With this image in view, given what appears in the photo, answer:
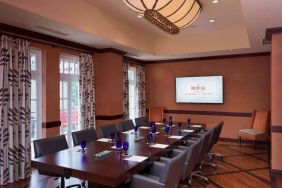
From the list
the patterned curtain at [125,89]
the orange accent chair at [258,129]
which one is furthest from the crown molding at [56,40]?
the orange accent chair at [258,129]

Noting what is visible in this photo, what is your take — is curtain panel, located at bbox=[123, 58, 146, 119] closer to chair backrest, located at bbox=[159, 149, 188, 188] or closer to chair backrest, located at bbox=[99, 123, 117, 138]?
chair backrest, located at bbox=[99, 123, 117, 138]

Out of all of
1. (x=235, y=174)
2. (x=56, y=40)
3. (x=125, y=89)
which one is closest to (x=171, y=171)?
(x=235, y=174)

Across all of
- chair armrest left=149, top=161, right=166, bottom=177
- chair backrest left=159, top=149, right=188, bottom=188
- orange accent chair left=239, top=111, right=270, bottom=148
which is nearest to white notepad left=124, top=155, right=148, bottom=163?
chair armrest left=149, top=161, right=166, bottom=177

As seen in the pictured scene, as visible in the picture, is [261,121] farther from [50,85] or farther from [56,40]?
[56,40]

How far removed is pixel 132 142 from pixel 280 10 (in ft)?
9.21

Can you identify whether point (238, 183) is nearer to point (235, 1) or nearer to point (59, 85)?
point (235, 1)

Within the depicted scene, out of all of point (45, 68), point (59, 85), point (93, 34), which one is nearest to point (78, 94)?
point (59, 85)

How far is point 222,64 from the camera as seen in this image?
7086 millimetres

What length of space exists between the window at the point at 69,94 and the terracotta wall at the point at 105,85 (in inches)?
23.0

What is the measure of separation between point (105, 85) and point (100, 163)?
3.62 metres

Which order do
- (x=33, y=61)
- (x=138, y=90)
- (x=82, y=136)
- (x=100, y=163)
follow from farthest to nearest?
(x=138, y=90), (x=33, y=61), (x=82, y=136), (x=100, y=163)

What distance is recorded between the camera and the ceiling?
10.9 feet

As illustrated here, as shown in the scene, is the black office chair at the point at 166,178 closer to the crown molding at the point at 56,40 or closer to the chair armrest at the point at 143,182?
the chair armrest at the point at 143,182

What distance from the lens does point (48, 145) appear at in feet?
10.6
